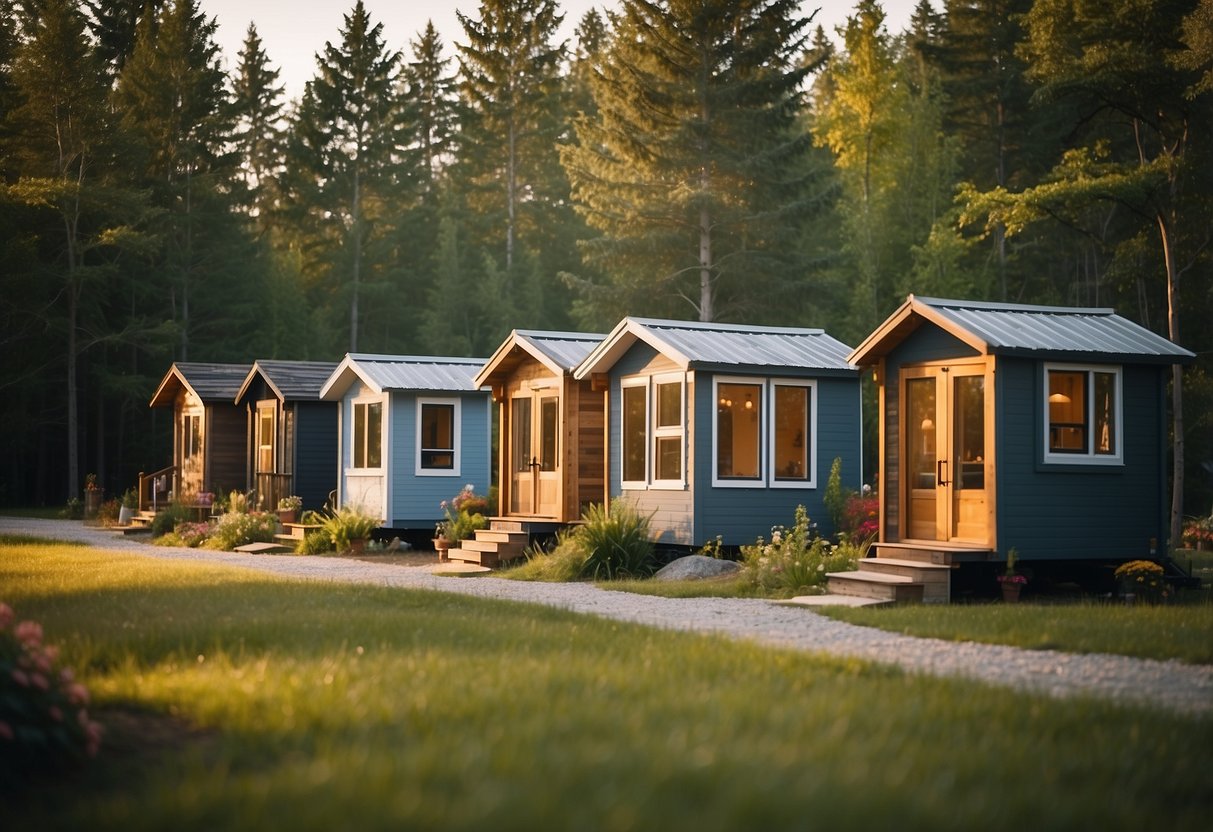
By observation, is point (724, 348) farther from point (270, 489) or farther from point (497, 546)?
point (270, 489)

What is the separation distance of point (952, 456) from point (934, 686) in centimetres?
829

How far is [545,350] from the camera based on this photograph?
22641 mm

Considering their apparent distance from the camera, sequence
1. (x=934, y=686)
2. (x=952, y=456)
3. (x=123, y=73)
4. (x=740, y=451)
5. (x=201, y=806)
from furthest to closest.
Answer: (x=123, y=73) → (x=740, y=451) → (x=952, y=456) → (x=934, y=686) → (x=201, y=806)

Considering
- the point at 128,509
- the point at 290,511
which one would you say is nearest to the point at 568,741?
the point at 290,511

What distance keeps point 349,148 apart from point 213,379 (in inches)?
840

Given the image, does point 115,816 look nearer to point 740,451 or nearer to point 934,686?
point 934,686

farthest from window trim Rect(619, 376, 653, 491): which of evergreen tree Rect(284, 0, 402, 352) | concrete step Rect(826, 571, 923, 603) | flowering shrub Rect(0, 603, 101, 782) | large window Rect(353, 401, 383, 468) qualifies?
evergreen tree Rect(284, 0, 402, 352)

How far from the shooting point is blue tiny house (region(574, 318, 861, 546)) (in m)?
19.2

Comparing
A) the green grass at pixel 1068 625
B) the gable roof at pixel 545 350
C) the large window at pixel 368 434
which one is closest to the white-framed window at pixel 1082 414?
the green grass at pixel 1068 625

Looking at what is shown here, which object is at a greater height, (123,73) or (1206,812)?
(123,73)

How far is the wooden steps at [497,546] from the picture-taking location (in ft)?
70.2

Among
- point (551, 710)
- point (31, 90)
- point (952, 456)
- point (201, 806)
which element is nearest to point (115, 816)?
point (201, 806)

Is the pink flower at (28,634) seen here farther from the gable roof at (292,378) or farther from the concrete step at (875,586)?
the gable roof at (292,378)

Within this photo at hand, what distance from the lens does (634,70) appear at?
39688 mm
